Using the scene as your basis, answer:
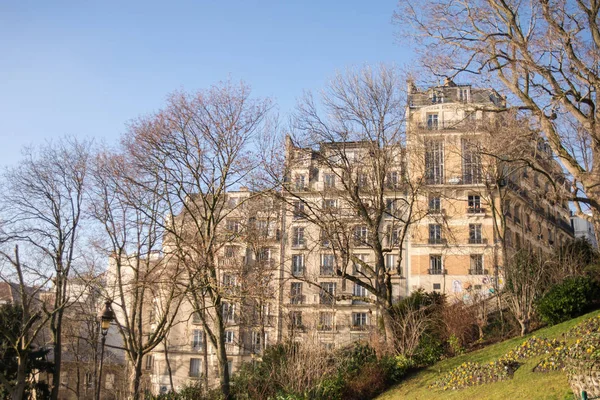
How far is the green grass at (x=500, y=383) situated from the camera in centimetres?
1195

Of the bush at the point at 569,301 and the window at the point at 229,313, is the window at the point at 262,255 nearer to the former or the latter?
the window at the point at 229,313

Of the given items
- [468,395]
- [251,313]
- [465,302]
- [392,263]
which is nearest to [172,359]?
[392,263]

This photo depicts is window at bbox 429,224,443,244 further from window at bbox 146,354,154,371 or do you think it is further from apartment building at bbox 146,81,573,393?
window at bbox 146,354,154,371

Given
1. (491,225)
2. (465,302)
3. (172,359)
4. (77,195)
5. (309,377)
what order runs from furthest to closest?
(172,359) → (491,225) → (77,195) → (465,302) → (309,377)

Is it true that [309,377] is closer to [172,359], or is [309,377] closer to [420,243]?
[420,243]

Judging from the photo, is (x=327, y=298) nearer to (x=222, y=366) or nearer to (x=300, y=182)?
(x=300, y=182)

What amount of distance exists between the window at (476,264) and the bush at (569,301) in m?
20.6

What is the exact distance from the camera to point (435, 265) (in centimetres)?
4038

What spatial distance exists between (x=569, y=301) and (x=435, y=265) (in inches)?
871

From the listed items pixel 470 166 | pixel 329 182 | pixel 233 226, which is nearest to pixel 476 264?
pixel 470 166

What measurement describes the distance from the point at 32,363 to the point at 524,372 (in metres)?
22.1

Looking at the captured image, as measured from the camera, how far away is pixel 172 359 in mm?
44969

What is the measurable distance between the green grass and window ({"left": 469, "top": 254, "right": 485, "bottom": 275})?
70.9 feet

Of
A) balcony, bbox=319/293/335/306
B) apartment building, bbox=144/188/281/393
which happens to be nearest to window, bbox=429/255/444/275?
balcony, bbox=319/293/335/306
